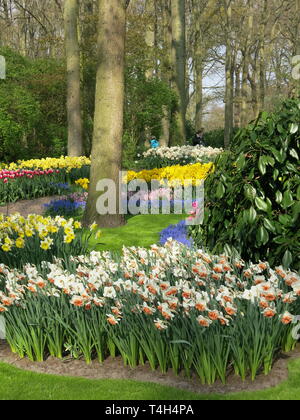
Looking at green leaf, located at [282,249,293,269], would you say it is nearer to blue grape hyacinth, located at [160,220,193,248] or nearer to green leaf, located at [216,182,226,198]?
green leaf, located at [216,182,226,198]

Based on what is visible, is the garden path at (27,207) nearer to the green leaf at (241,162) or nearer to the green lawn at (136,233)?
the green lawn at (136,233)

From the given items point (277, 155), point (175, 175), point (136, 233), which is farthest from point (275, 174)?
point (175, 175)

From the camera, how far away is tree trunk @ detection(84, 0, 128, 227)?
25.4 feet

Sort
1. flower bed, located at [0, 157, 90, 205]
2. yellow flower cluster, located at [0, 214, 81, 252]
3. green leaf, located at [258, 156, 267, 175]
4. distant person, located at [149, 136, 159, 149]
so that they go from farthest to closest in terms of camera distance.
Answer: distant person, located at [149, 136, 159, 149], flower bed, located at [0, 157, 90, 205], yellow flower cluster, located at [0, 214, 81, 252], green leaf, located at [258, 156, 267, 175]

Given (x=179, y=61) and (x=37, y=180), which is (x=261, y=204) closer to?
(x=37, y=180)

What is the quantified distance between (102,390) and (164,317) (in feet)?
1.99

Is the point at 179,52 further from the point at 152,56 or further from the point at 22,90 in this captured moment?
the point at 22,90

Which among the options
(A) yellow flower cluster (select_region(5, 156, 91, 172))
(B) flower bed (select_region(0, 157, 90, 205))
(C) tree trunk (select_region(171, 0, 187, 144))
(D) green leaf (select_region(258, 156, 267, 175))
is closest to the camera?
(D) green leaf (select_region(258, 156, 267, 175))

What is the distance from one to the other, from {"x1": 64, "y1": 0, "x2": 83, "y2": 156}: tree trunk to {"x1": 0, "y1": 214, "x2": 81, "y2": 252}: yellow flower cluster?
1053 cm

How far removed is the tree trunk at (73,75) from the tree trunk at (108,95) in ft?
25.4

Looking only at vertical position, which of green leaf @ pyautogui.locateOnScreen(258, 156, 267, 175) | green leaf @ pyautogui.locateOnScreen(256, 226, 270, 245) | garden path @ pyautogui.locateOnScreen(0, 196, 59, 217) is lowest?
garden path @ pyautogui.locateOnScreen(0, 196, 59, 217)

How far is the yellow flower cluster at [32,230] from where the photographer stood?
15.9 feet

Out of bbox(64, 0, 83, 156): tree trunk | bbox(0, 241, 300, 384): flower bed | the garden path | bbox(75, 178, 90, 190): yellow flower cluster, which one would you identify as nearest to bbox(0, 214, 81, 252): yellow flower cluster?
bbox(0, 241, 300, 384): flower bed

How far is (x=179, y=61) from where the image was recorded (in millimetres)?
18344
